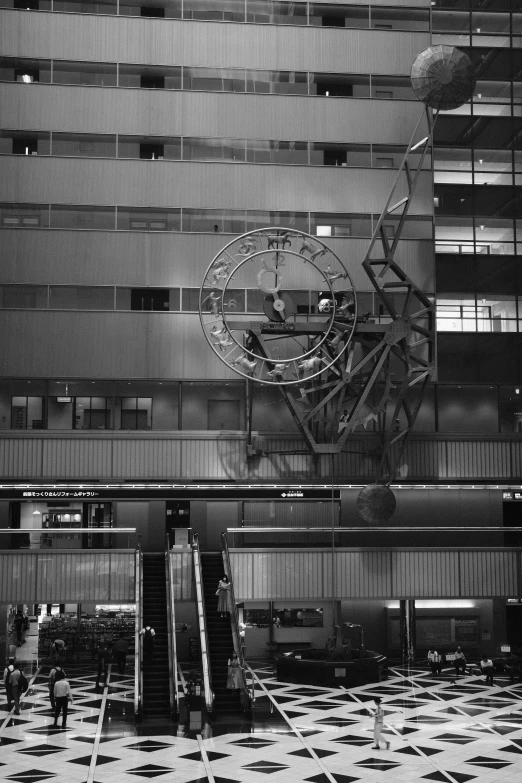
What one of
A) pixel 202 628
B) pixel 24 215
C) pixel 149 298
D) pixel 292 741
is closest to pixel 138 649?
pixel 202 628

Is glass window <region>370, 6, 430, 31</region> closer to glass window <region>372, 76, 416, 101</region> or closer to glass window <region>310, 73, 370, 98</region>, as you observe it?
glass window <region>372, 76, 416, 101</region>

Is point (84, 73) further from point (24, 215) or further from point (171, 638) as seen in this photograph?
point (171, 638)

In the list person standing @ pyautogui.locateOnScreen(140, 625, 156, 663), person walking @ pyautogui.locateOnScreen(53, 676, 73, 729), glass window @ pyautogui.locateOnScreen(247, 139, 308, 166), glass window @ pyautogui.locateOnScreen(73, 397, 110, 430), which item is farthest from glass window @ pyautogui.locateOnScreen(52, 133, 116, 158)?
person walking @ pyautogui.locateOnScreen(53, 676, 73, 729)

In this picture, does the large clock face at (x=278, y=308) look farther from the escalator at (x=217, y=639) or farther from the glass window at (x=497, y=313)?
the escalator at (x=217, y=639)

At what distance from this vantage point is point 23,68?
4525cm

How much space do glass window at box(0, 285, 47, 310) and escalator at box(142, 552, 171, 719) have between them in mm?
10927

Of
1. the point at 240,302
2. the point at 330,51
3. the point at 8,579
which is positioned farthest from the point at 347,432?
the point at 330,51

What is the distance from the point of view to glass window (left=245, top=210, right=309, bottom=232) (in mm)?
44781

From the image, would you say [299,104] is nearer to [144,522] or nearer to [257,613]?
[144,522]

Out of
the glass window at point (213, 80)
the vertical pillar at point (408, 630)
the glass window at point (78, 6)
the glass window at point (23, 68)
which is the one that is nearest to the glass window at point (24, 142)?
the glass window at point (23, 68)

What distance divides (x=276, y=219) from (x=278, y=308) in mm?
7278

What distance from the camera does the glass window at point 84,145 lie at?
44.6 metres

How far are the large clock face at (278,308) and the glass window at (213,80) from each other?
7559mm

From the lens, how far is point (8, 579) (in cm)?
4088
